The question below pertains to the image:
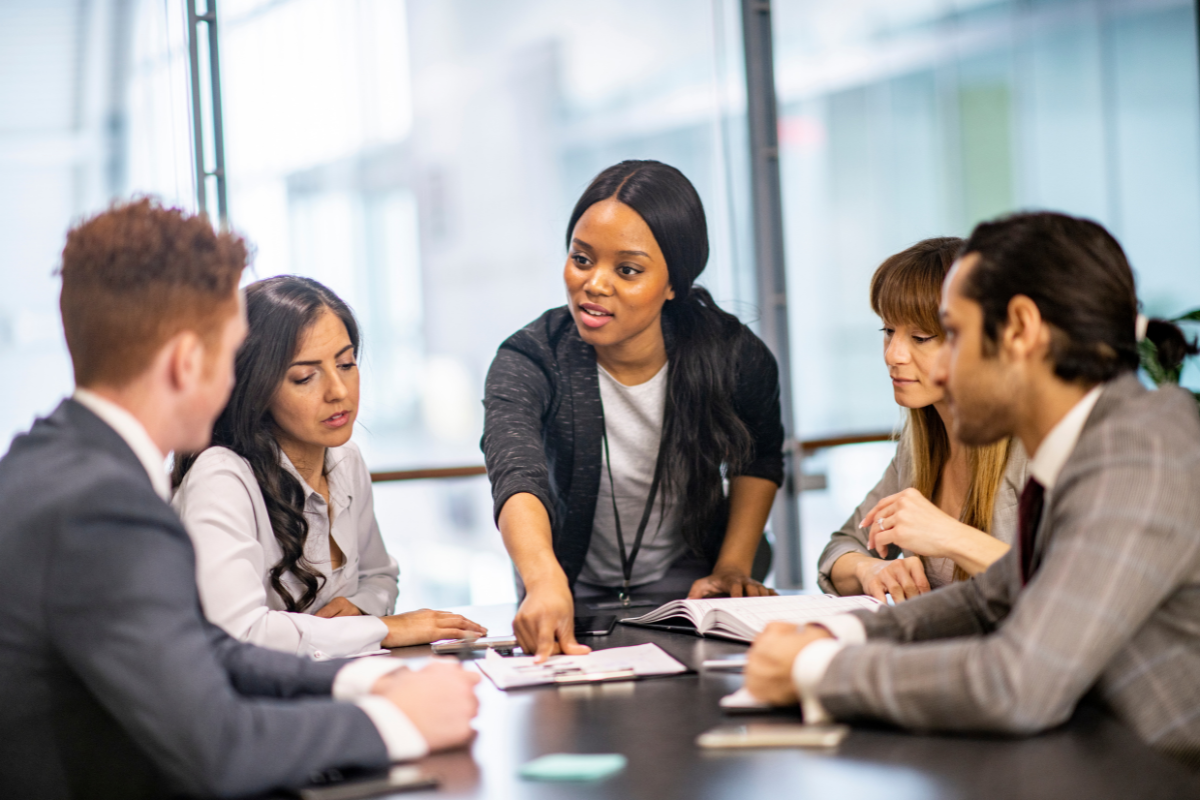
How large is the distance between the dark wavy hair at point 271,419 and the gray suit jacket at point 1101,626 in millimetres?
1002

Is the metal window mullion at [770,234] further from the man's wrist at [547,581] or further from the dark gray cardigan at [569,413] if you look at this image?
the man's wrist at [547,581]

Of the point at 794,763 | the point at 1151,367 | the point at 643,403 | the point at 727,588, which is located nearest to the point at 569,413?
the point at 643,403

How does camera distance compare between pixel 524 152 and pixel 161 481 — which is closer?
pixel 161 481

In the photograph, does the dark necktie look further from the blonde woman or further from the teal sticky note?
the teal sticky note

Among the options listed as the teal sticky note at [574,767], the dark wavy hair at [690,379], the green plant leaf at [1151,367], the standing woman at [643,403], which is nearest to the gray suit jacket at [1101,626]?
the teal sticky note at [574,767]

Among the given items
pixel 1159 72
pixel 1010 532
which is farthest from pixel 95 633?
pixel 1159 72

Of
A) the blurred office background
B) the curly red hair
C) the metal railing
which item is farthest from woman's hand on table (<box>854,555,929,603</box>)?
the blurred office background

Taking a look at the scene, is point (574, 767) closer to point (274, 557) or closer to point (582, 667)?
point (582, 667)

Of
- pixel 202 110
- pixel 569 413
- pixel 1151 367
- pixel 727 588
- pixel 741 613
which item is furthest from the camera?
pixel 202 110

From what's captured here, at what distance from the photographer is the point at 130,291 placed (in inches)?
41.6

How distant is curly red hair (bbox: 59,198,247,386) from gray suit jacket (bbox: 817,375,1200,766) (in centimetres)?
77

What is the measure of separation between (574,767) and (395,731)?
186 millimetres

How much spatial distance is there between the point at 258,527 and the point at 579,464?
689mm

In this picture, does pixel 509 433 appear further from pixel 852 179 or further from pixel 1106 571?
pixel 852 179
